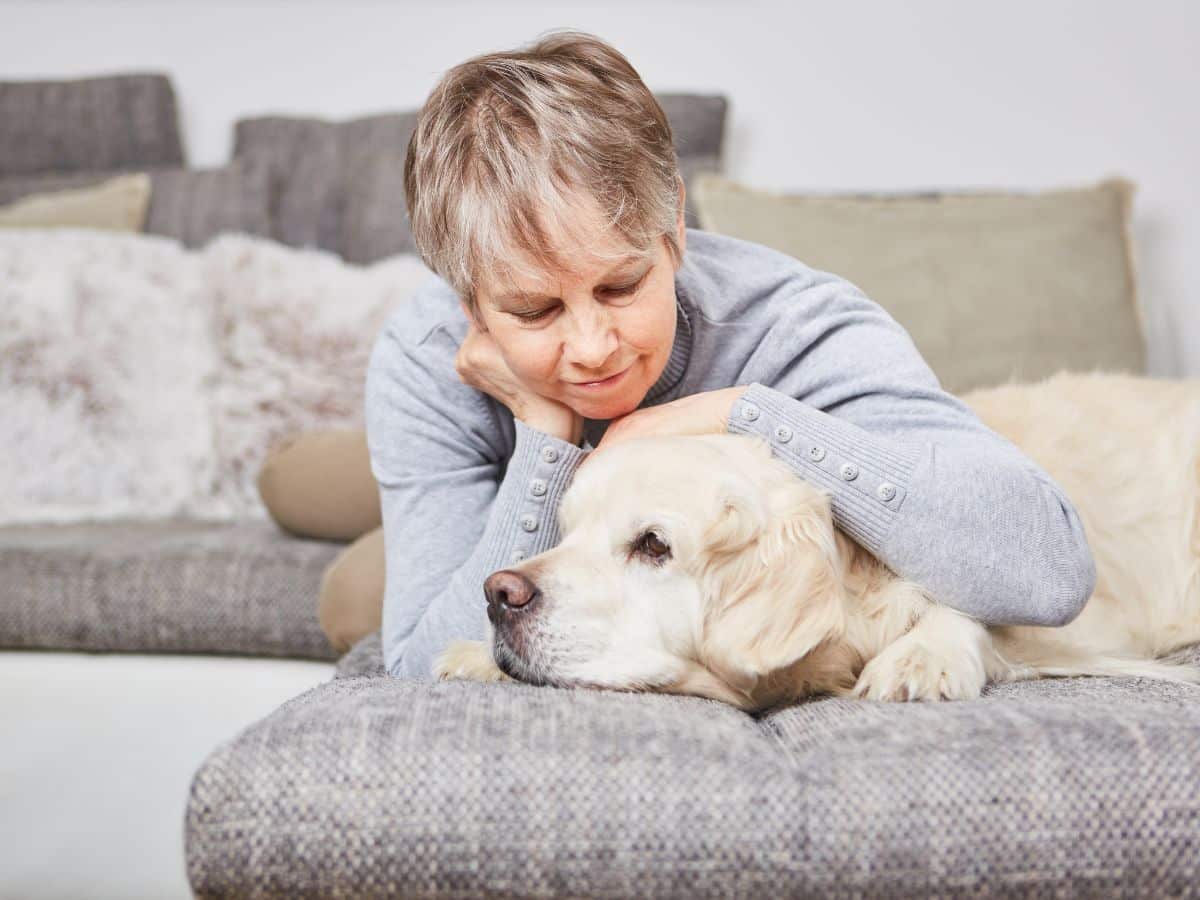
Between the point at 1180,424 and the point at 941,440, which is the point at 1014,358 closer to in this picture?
the point at 1180,424

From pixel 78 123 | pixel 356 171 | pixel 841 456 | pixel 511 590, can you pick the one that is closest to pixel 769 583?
pixel 841 456

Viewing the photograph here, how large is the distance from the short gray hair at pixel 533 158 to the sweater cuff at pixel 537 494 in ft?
0.67

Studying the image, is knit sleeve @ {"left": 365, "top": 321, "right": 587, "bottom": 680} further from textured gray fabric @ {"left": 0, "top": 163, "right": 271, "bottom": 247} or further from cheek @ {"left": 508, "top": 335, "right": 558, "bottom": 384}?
textured gray fabric @ {"left": 0, "top": 163, "right": 271, "bottom": 247}

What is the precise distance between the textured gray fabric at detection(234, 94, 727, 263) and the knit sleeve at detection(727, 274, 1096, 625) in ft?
5.46

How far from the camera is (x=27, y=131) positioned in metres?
3.25

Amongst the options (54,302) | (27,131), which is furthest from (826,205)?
(27,131)

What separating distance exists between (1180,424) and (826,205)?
113 cm

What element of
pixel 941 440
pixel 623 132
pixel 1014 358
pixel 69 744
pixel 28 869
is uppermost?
pixel 623 132

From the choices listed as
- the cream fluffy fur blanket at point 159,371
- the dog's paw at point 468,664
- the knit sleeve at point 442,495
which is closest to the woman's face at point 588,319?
the knit sleeve at point 442,495

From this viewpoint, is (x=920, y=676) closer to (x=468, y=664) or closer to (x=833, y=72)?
(x=468, y=664)

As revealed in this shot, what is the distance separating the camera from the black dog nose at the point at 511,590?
113 centimetres

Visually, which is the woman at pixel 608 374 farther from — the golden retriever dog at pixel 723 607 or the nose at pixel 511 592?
the nose at pixel 511 592

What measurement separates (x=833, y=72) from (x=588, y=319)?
94.7 inches

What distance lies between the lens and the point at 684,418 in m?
1.29
